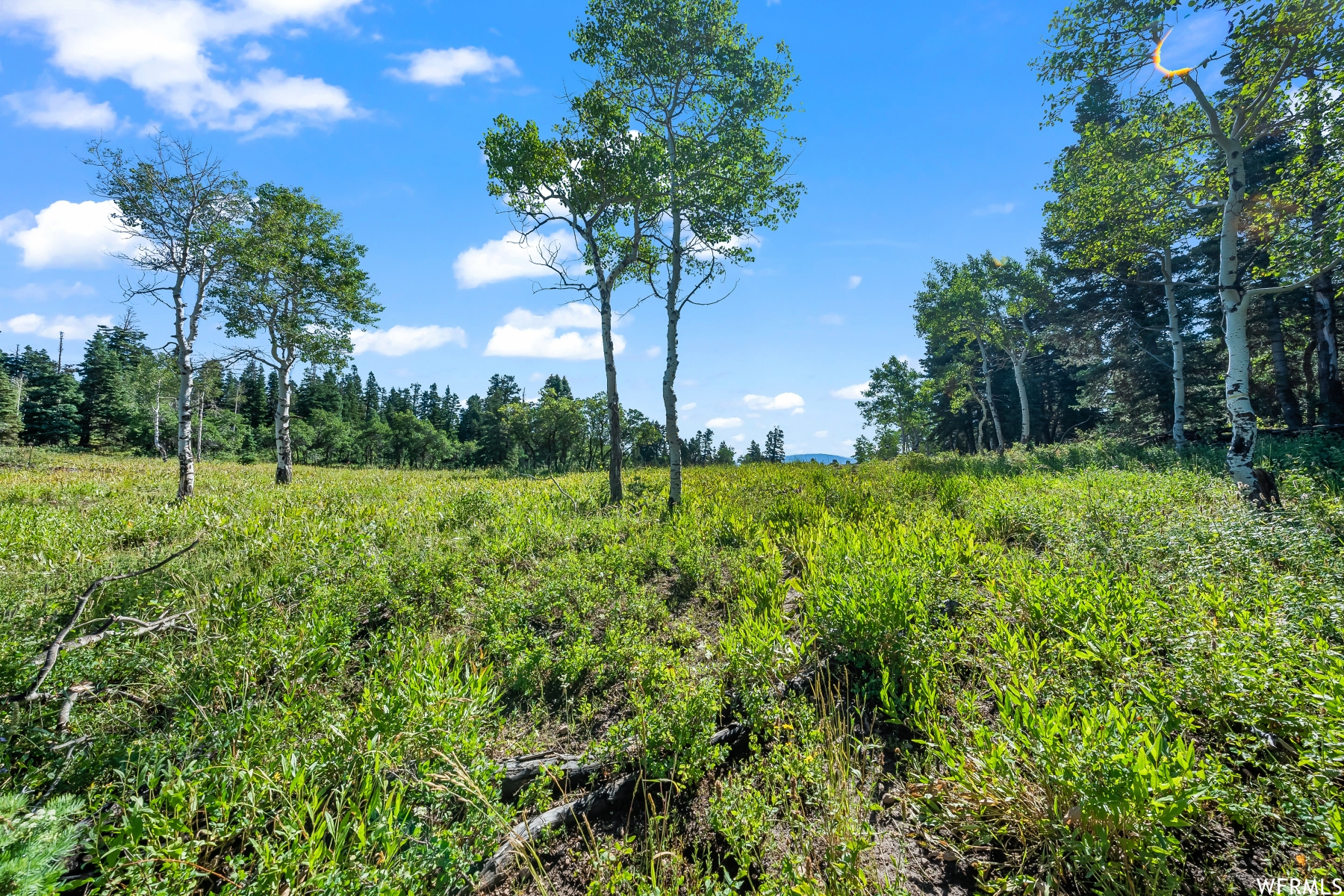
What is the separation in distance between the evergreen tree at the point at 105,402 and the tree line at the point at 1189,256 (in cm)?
7311

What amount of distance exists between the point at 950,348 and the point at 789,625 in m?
43.4

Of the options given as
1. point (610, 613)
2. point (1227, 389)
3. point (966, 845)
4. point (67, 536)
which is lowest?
point (966, 845)

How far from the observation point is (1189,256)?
2058cm

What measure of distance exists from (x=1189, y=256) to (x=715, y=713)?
30.8 metres

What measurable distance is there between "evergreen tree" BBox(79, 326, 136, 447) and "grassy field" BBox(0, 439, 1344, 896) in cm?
6217

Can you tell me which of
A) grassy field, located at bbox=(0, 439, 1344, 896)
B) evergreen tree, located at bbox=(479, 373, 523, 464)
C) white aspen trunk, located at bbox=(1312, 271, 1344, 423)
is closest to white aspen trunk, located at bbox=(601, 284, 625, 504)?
grassy field, located at bbox=(0, 439, 1344, 896)

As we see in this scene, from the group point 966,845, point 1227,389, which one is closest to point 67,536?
point 966,845

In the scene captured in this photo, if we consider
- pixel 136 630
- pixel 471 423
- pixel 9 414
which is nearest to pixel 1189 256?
pixel 136 630

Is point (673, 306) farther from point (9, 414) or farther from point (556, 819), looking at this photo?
point (9, 414)

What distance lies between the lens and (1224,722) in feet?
8.37

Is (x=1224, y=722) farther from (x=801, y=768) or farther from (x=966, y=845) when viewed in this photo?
(x=801, y=768)

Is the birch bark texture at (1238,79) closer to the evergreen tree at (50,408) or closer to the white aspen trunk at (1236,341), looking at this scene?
the white aspen trunk at (1236,341)

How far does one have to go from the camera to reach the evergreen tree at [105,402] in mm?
46469

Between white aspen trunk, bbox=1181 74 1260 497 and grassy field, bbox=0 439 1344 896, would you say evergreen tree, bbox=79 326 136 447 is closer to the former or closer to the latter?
grassy field, bbox=0 439 1344 896
